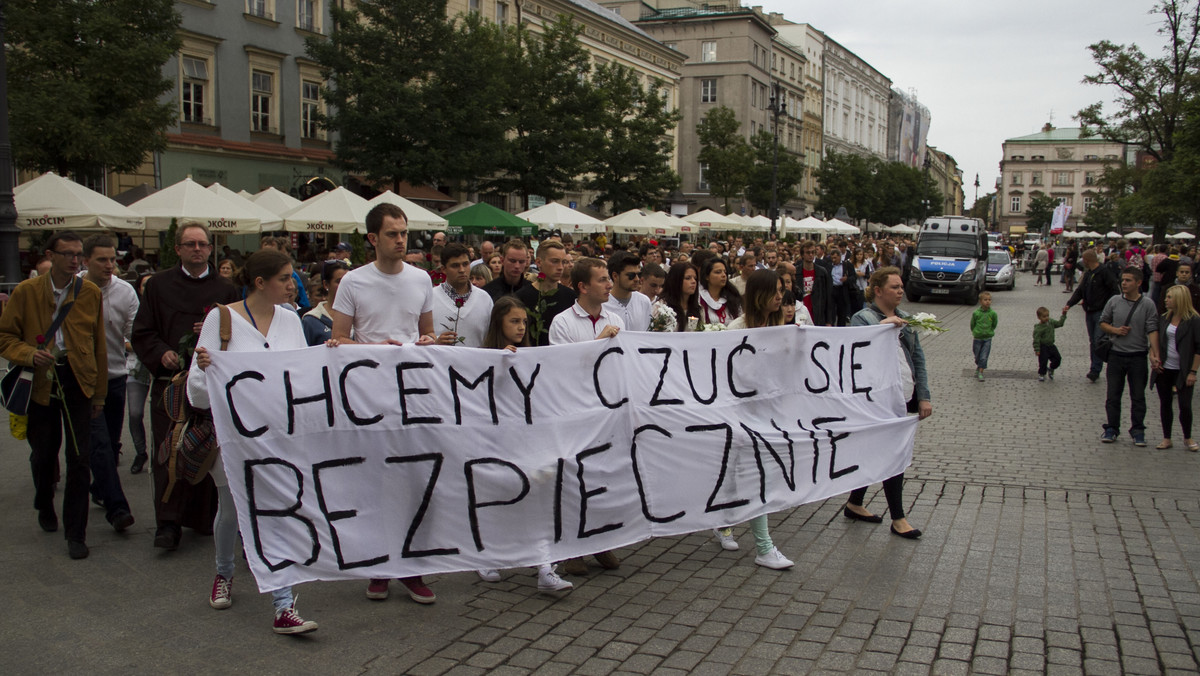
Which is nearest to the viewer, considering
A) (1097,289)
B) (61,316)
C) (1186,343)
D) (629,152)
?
(61,316)

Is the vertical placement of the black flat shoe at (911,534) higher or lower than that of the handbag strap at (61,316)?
Answer: lower

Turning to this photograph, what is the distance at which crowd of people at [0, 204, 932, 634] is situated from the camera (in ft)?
17.0

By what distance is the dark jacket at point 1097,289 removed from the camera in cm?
1430

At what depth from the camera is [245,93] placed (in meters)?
31.6

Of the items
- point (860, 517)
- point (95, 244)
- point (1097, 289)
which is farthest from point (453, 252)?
point (1097, 289)

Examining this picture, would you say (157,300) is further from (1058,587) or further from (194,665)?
(1058,587)

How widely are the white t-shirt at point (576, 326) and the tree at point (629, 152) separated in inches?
1396

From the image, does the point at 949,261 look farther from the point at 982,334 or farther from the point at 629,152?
the point at 982,334

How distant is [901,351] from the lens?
7.00 metres

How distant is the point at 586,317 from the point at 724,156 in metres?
53.7

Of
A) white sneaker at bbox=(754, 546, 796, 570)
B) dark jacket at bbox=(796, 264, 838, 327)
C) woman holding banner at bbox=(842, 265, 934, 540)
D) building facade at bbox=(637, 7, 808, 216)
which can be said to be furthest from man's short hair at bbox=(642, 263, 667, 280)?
building facade at bbox=(637, 7, 808, 216)

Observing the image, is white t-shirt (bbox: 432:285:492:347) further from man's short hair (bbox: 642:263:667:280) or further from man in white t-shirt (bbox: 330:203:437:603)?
man's short hair (bbox: 642:263:667:280)

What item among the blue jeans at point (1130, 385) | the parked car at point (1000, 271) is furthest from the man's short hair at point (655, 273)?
the parked car at point (1000, 271)

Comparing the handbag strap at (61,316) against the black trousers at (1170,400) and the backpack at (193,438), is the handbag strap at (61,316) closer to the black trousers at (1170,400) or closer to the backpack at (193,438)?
the backpack at (193,438)
